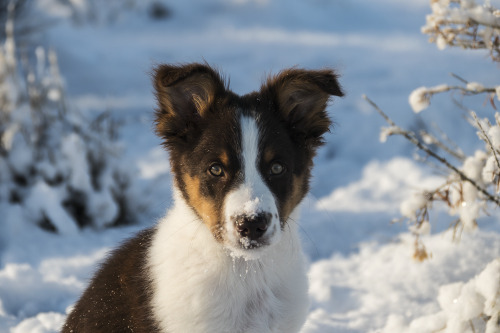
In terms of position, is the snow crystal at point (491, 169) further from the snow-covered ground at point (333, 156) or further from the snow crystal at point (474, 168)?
the snow-covered ground at point (333, 156)

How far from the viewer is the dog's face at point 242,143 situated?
306 centimetres

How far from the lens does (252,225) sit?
9.71ft

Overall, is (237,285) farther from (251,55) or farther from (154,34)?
(154,34)

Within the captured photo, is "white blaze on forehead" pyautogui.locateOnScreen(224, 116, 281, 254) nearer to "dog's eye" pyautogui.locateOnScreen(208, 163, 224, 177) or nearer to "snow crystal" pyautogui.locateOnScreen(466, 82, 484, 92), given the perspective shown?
"dog's eye" pyautogui.locateOnScreen(208, 163, 224, 177)

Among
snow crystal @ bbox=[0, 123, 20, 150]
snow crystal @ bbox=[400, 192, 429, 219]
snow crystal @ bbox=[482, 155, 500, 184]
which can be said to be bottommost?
snow crystal @ bbox=[482, 155, 500, 184]

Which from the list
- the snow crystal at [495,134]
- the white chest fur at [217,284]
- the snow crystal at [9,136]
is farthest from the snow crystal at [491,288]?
the snow crystal at [9,136]

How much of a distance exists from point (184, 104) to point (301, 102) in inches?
26.4

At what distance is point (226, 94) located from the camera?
138 inches

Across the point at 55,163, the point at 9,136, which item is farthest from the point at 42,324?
the point at 9,136

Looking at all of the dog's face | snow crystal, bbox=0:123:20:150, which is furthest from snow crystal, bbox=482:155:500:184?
snow crystal, bbox=0:123:20:150

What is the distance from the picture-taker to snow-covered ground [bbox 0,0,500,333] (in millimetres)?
4859

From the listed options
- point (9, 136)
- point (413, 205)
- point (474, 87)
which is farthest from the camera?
point (9, 136)

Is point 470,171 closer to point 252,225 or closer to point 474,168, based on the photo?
point 474,168

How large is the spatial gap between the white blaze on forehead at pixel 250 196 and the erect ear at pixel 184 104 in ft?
1.04
